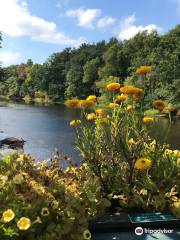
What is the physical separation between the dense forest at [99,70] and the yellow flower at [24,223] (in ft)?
139

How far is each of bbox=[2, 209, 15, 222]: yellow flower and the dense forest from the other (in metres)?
42.4

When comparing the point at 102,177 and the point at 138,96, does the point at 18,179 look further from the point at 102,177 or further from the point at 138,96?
the point at 138,96

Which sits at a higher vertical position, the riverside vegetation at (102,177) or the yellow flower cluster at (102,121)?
the yellow flower cluster at (102,121)

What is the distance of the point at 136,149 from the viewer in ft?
16.3

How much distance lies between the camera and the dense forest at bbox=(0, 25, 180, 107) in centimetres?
5259

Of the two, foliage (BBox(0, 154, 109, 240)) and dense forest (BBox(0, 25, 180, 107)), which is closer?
foliage (BBox(0, 154, 109, 240))

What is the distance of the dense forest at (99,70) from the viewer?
2071 inches

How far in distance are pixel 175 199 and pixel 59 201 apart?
4.84 ft

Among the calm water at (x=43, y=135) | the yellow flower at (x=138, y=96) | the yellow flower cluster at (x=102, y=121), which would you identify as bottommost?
the calm water at (x=43, y=135)

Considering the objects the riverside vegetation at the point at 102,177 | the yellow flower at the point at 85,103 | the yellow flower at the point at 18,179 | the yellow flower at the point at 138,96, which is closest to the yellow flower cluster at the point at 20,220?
the riverside vegetation at the point at 102,177

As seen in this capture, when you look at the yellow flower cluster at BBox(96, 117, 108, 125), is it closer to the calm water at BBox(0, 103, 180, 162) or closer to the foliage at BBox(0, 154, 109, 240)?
the foliage at BBox(0, 154, 109, 240)

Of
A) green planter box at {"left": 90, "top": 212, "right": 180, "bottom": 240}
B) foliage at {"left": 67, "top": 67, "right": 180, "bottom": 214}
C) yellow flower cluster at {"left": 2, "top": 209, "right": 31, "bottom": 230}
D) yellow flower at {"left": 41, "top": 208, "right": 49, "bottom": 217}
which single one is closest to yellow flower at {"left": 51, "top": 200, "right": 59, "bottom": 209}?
yellow flower at {"left": 41, "top": 208, "right": 49, "bottom": 217}

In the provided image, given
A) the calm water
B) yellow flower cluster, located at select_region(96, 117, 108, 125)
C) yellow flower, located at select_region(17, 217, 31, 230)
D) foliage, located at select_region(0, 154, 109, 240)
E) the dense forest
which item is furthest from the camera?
the dense forest

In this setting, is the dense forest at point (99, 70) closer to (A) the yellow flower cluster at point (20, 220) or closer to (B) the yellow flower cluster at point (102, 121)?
(B) the yellow flower cluster at point (102, 121)
